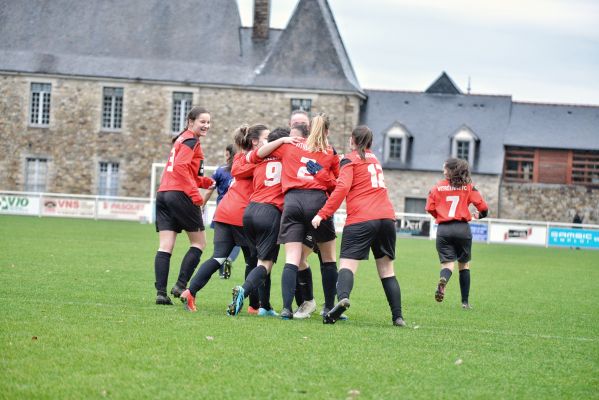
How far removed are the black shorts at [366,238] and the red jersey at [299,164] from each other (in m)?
0.61

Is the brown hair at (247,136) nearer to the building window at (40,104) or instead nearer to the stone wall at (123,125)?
the stone wall at (123,125)

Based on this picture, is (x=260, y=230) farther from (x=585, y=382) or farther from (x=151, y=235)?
(x=151, y=235)

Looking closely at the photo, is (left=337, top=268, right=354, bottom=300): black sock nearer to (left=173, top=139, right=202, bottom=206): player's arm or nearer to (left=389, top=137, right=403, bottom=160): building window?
(left=173, top=139, right=202, bottom=206): player's arm

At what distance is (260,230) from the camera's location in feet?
36.5

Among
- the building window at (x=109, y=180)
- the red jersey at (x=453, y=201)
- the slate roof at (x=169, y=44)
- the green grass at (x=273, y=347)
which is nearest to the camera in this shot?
the green grass at (x=273, y=347)

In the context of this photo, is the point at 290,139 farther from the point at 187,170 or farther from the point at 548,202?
the point at 548,202

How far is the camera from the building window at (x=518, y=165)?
2092 inches

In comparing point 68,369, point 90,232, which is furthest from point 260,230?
point 90,232

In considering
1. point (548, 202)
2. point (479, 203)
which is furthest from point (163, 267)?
point (548, 202)

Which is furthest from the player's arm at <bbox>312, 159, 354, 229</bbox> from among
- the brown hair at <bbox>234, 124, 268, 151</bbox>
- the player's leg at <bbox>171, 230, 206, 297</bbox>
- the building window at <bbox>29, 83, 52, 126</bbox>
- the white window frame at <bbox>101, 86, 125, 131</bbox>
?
the building window at <bbox>29, 83, 52, 126</bbox>

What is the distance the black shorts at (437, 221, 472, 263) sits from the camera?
14273 mm

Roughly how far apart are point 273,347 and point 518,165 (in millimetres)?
46046

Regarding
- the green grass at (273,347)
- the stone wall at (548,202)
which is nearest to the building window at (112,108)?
the stone wall at (548,202)

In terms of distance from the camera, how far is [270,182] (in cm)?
1124
